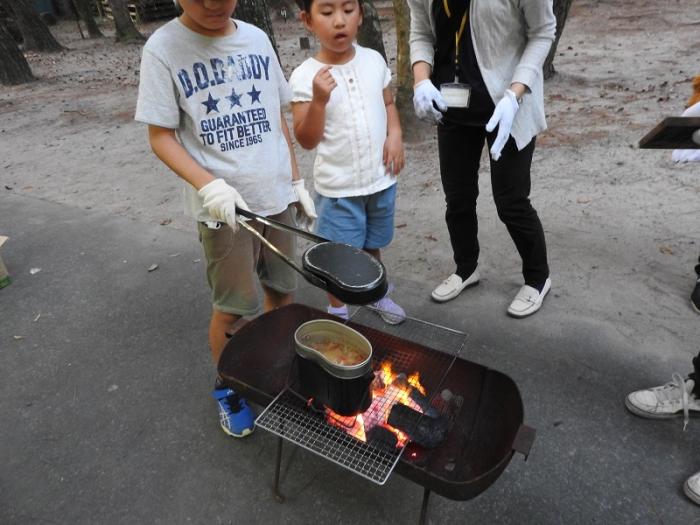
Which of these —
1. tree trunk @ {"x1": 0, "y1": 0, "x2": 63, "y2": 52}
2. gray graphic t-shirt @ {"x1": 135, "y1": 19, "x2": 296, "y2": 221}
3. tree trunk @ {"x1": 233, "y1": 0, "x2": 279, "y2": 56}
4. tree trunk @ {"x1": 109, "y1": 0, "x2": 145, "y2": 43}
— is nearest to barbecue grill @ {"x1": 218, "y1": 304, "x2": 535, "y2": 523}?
gray graphic t-shirt @ {"x1": 135, "y1": 19, "x2": 296, "y2": 221}

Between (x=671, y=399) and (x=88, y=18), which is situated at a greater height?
(x=88, y=18)

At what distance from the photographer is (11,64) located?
34.7 ft

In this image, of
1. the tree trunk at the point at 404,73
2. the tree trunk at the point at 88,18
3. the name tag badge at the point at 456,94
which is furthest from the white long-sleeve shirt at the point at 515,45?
the tree trunk at the point at 88,18

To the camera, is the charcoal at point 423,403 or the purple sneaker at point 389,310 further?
the purple sneaker at point 389,310

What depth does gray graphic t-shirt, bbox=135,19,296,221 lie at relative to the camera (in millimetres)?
1709

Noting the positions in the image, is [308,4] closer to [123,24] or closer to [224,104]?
[224,104]

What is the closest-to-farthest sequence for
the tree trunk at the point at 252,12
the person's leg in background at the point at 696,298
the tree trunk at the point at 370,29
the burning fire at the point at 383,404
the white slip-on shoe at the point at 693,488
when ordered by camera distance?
the burning fire at the point at 383,404 < the white slip-on shoe at the point at 693,488 < the person's leg in background at the point at 696,298 < the tree trunk at the point at 252,12 < the tree trunk at the point at 370,29

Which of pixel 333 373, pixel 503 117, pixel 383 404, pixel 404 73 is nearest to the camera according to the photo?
pixel 333 373

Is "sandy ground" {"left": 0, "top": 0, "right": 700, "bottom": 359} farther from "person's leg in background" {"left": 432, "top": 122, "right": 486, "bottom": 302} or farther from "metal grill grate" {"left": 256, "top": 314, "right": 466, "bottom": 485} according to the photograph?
"metal grill grate" {"left": 256, "top": 314, "right": 466, "bottom": 485}

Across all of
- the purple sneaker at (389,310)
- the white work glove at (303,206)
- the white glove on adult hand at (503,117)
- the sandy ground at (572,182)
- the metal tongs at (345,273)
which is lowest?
the sandy ground at (572,182)

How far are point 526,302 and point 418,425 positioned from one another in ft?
5.15

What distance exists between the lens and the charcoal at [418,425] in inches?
63.5

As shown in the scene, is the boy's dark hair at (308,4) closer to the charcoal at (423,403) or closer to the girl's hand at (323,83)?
the girl's hand at (323,83)

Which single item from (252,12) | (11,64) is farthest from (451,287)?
(11,64)
